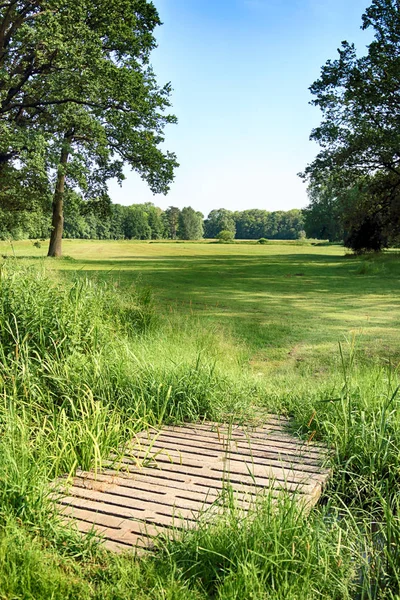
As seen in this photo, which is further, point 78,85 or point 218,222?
point 218,222

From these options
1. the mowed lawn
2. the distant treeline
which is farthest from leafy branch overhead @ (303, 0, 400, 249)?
the distant treeline

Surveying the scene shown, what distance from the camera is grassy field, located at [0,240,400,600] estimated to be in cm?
Answer: 222

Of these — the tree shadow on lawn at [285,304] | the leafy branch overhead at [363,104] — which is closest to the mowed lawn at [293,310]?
the tree shadow on lawn at [285,304]

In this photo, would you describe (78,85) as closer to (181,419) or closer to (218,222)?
(181,419)

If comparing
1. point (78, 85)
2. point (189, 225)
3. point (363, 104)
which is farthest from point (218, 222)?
point (78, 85)

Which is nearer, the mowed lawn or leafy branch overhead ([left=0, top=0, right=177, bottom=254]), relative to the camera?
the mowed lawn

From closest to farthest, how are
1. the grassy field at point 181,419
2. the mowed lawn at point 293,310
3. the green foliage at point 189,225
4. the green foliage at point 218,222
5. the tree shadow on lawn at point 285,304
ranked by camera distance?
the grassy field at point 181,419 < the mowed lawn at point 293,310 < the tree shadow on lawn at point 285,304 < the green foliage at point 189,225 < the green foliage at point 218,222

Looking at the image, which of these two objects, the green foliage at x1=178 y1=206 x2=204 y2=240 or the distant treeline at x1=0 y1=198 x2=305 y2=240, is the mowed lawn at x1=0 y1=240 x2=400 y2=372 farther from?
the green foliage at x1=178 y1=206 x2=204 y2=240

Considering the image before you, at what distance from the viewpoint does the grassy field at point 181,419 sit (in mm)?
2219

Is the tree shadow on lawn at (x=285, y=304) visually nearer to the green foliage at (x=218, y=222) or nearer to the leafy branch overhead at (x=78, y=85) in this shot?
the leafy branch overhead at (x=78, y=85)

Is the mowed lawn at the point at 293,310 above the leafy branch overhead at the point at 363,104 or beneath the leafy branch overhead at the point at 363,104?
beneath

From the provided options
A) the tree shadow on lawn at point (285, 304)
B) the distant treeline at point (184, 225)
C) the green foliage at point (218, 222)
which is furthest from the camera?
the green foliage at point (218, 222)

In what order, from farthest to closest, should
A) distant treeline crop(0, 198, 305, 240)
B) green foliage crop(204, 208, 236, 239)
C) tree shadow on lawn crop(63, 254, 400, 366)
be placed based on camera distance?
→ green foliage crop(204, 208, 236, 239)
distant treeline crop(0, 198, 305, 240)
tree shadow on lawn crop(63, 254, 400, 366)

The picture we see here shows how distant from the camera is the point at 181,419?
419 cm
